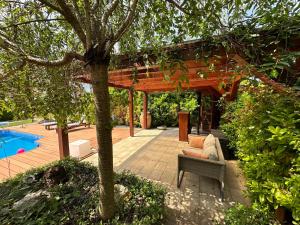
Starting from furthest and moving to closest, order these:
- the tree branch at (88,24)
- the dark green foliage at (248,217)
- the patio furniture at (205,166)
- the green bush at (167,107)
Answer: the green bush at (167,107) → the patio furniture at (205,166) → the dark green foliage at (248,217) → the tree branch at (88,24)

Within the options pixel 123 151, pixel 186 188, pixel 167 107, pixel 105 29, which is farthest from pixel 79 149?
pixel 167 107

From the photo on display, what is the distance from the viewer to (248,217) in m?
1.69

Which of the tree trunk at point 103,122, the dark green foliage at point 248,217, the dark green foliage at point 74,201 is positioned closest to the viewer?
the tree trunk at point 103,122

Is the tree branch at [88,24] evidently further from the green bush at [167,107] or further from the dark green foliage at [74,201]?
the green bush at [167,107]

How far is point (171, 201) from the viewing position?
8.61ft

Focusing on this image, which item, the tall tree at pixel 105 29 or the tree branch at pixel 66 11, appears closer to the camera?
the tree branch at pixel 66 11

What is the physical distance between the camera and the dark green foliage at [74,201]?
6.16ft

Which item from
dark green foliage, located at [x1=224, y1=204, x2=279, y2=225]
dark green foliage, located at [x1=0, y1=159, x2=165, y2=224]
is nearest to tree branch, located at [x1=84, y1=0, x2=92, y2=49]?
dark green foliage, located at [x1=0, y1=159, x2=165, y2=224]

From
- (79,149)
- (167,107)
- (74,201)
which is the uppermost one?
(167,107)

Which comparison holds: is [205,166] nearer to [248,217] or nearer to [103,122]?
[248,217]

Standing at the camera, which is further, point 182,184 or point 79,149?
point 79,149

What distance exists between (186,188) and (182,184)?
6.2 inches

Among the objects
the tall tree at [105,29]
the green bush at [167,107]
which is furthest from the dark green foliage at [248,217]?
the green bush at [167,107]

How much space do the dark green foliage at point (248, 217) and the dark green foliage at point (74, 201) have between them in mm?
864
